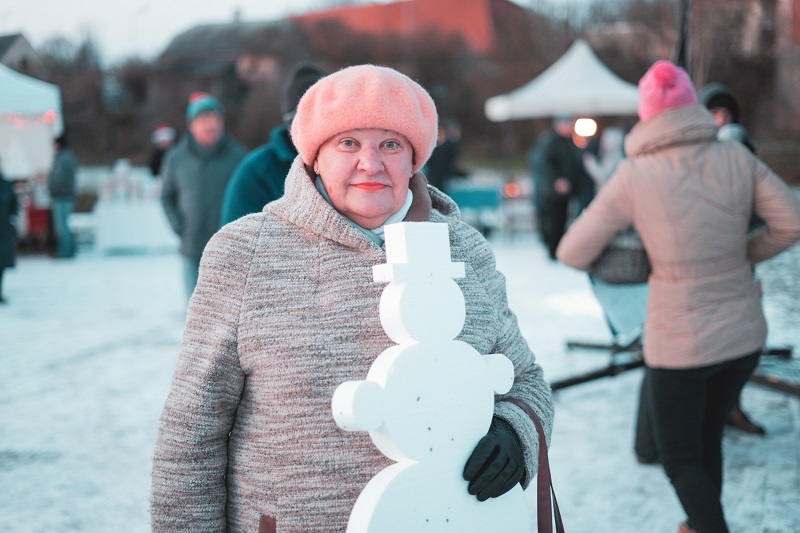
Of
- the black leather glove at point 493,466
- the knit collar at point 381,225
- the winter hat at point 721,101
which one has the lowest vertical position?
the black leather glove at point 493,466

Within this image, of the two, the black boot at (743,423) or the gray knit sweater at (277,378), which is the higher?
the gray knit sweater at (277,378)

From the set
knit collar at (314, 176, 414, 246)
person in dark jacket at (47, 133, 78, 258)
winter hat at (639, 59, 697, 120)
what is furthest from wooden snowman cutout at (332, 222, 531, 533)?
person in dark jacket at (47, 133, 78, 258)

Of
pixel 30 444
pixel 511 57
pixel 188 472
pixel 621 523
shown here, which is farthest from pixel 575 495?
pixel 511 57

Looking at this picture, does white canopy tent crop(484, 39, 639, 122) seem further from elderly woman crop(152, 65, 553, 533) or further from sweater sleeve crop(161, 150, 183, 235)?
elderly woman crop(152, 65, 553, 533)

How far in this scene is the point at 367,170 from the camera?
1.69m

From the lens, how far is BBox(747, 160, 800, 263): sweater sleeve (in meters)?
2.99

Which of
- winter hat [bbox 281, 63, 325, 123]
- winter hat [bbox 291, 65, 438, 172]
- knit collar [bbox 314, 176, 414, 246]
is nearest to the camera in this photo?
winter hat [bbox 291, 65, 438, 172]

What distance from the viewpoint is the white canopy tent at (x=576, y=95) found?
41.9 feet

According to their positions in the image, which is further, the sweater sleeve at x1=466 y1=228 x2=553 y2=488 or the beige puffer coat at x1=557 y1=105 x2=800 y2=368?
the beige puffer coat at x1=557 y1=105 x2=800 y2=368

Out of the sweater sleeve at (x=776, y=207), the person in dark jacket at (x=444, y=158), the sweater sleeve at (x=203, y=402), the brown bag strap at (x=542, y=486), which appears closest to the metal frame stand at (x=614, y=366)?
the sweater sleeve at (x=776, y=207)

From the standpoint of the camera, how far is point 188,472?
1.72 meters

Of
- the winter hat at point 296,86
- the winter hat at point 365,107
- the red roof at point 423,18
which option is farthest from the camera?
the red roof at point 423,18

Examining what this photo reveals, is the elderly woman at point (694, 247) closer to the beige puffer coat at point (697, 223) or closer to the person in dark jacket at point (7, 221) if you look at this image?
the beige puffer coat at point (697, 223)

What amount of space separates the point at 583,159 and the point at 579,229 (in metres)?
7.87
